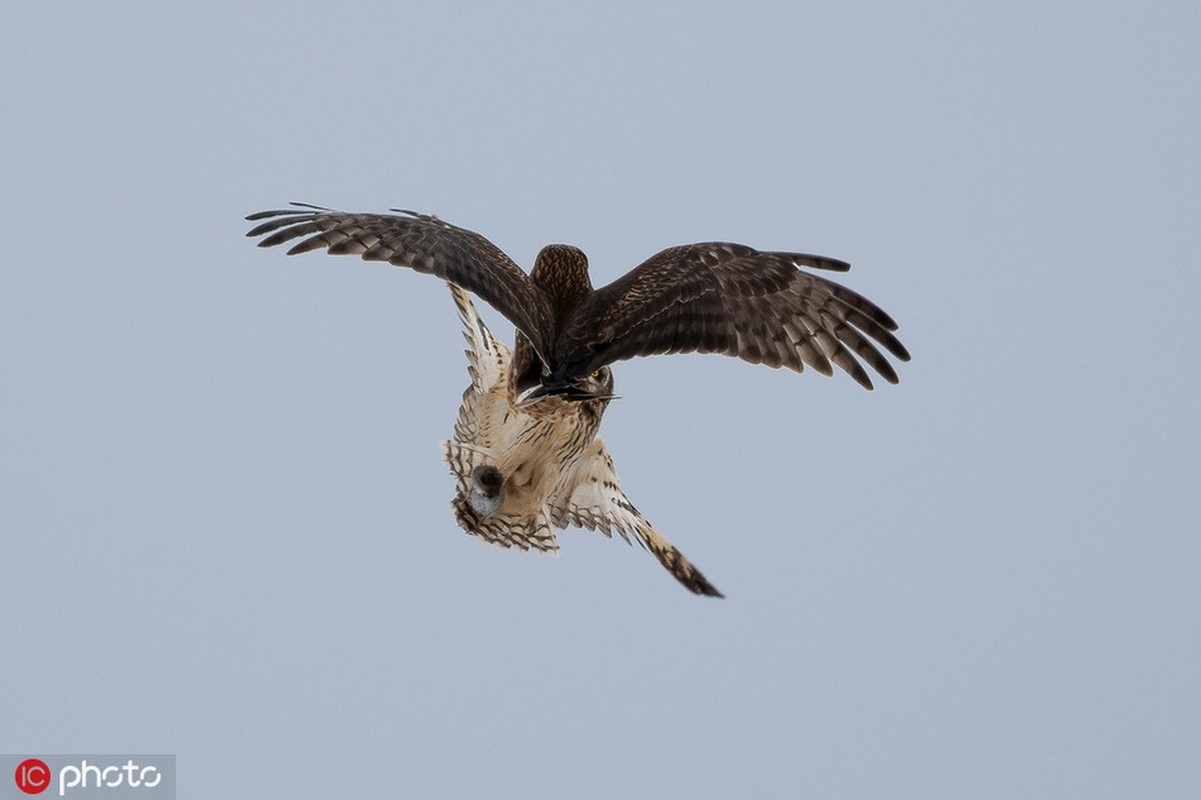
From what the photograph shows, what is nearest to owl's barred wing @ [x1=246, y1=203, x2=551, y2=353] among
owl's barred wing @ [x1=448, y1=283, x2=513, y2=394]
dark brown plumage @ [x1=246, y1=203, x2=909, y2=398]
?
dark brown plumage @ [x1=246, y1=203, x2=909, y2=398]

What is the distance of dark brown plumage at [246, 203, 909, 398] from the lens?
570 centimetres

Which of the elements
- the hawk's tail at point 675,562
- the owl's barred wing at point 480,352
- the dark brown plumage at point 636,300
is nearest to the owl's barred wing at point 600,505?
the hawk's tail at point 675,562

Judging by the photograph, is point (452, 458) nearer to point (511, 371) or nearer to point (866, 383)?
point (511, 371)

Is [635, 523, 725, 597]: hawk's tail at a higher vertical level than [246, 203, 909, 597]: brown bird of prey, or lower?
lower

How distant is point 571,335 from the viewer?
224 inches

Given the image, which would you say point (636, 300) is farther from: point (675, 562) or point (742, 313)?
point (675, 562)

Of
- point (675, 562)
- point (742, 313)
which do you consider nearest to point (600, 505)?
point (675, 562)

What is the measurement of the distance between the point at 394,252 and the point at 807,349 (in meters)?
1.33

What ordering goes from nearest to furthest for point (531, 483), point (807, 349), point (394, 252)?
point (394, 252)
point (807, 349)
point (531, 483)

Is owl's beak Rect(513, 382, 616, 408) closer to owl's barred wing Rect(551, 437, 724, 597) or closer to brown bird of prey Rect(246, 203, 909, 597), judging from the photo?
brown bird of prey Rect(246, 203, 909, 597)

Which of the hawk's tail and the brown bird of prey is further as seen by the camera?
the hawk's tail

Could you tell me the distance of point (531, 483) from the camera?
6.59 metres

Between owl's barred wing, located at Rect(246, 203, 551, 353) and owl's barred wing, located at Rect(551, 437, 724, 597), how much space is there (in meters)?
0.97

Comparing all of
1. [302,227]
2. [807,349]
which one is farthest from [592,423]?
[302,227]
